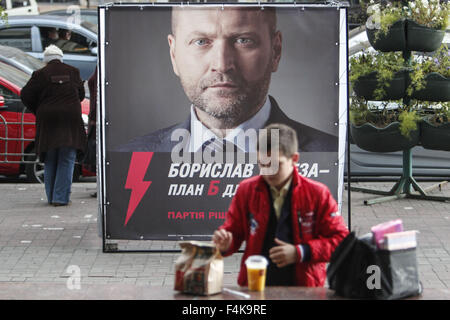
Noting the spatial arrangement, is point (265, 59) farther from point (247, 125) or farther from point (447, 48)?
point (447, 48)

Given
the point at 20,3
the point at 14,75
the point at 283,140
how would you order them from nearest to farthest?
the point at 283,140 → the point at 14,75 → the point at 20,3

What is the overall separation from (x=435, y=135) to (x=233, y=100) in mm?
3627

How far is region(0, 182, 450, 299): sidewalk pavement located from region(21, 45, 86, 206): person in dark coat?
18.6 inches

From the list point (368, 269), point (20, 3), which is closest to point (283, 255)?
point (368, 269)

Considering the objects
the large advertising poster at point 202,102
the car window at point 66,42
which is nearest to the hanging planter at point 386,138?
the large advertising poster at point 202,102

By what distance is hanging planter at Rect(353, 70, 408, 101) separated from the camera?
31.9 feet

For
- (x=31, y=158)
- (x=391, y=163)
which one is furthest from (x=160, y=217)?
(x=391, y=163)

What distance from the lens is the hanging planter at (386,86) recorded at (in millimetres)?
9719

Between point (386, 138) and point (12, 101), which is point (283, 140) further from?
point (12, 101)

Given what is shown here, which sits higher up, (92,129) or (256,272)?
(92,129)

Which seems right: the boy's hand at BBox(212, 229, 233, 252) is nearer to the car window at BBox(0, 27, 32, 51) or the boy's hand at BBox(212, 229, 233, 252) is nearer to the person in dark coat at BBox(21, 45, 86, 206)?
the person in dark coat at BBox(21, 45, 86, 206)

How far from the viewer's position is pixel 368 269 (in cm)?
397

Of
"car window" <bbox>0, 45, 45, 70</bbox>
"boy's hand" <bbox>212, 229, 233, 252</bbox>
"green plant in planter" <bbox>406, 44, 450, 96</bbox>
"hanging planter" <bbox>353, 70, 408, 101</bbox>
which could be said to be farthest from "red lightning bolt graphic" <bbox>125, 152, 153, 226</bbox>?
"car window" <bbox>0, 45, 45, 70</bbox>

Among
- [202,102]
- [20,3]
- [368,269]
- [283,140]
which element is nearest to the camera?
[368,269]
